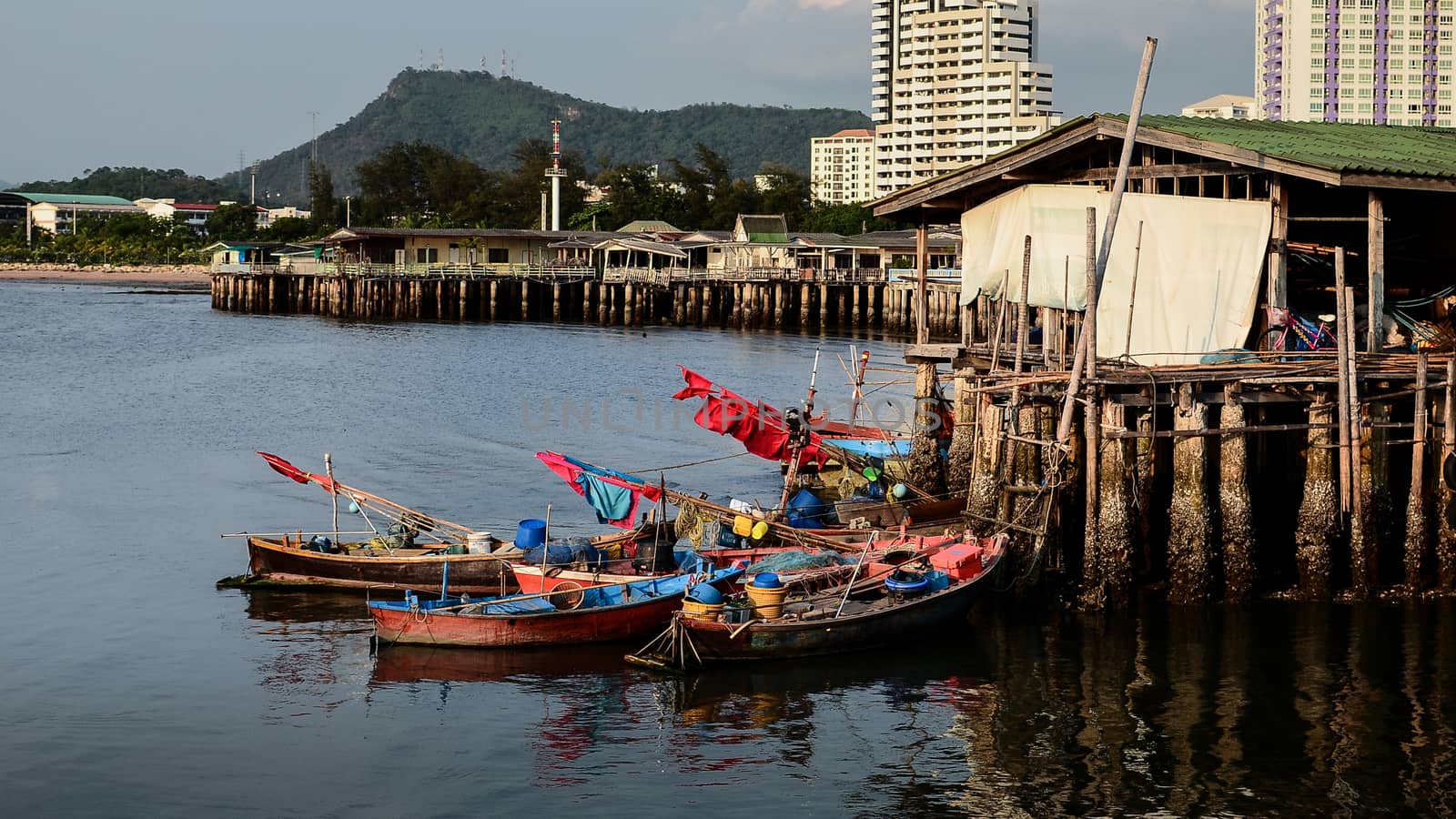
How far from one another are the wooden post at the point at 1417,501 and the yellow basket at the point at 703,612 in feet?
31.7

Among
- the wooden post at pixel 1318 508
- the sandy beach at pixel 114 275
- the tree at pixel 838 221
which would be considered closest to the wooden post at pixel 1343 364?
the wooden post at pixel 1318 508

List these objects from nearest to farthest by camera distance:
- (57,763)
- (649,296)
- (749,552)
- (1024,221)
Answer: (57,763) → (749,552) → (1024,221) → (649,296)

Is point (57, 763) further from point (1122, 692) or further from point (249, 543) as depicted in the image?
point (1122, 692)

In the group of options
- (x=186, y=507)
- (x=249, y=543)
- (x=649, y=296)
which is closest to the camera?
A: (x=249, y=543)

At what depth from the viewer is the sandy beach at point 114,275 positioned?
479 feet

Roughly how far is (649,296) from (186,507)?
55.8 metres

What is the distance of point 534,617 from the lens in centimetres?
1958

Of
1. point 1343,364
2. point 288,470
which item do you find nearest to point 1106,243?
point 1343,364

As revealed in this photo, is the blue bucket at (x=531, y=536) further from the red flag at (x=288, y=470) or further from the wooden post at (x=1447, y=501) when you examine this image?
the wooden post at (x=1447, y=501)

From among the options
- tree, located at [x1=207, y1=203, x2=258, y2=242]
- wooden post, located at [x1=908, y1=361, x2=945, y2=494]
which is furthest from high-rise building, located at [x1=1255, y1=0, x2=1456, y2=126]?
wooden post, located at [x1=908, y1=361, x2=945, y2=494]

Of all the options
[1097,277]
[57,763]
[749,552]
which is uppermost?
[1097,277]

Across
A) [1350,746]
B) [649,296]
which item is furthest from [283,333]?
[1350,746]

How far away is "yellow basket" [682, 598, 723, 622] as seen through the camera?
19.0 metres

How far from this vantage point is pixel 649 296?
278 feet
